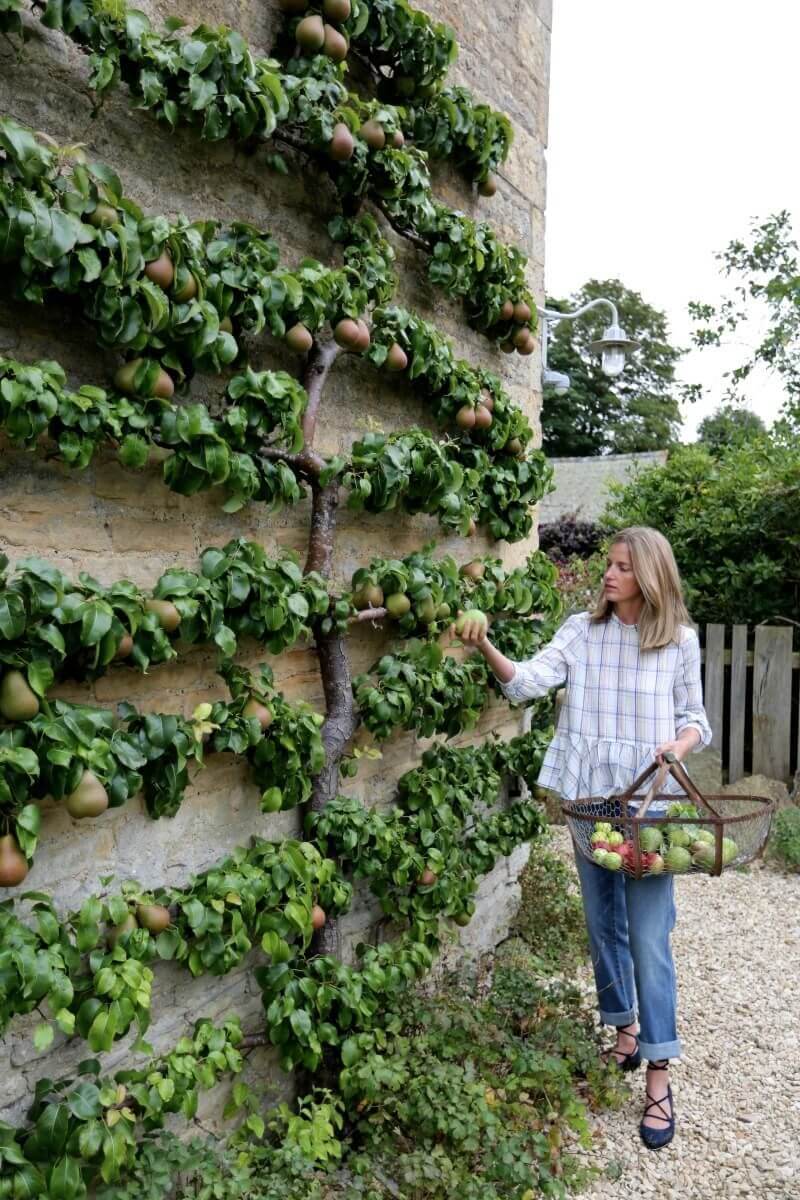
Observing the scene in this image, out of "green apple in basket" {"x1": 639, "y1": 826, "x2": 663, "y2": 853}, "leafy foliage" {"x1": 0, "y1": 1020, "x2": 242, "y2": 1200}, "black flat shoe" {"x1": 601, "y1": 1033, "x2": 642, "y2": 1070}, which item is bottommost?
"black flat shoe" {"x1": 601, "y1": 1033, "x2": 642, "y2": 1070}

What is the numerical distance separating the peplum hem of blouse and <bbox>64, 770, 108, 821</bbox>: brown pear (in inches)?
67.3

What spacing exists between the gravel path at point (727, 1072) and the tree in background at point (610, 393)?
29.5m

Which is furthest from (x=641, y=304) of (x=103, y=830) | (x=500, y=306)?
(x=103, y=830)

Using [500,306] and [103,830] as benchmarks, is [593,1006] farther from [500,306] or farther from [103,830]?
[500,306]

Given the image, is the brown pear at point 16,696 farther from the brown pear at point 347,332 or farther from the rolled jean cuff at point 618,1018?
the rolled jean cuff at point 618,1018

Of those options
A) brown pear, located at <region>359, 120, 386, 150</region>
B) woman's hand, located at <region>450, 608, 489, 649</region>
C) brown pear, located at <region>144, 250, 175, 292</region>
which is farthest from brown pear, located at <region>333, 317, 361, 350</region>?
woman's hand, located at <region>450, 608, 489, 649</region>

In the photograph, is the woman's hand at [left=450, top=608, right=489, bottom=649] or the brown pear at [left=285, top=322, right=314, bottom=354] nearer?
the brown pear at [left=285, top=322, right=314, bottom=354]

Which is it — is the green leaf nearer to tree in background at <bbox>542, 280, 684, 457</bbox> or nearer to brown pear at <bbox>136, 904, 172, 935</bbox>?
brown pear at <bbox>136, 904, 172, 935</bbox>

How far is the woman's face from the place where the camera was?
318 centimetres

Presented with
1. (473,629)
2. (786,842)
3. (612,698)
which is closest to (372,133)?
(473,629)

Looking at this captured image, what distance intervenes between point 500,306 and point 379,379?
948 mm

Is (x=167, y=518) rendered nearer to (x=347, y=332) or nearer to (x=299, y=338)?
(x=299, y=338)

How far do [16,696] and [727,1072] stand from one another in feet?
10.3

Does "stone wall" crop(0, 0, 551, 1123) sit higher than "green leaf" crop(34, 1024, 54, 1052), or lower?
higher
